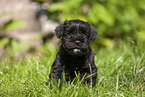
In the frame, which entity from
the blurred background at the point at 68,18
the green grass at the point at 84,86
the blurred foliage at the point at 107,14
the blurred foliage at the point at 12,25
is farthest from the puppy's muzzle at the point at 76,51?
the blurred foliage at the point at 12,25

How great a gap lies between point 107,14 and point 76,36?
357cm

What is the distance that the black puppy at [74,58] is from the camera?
10.5 feet

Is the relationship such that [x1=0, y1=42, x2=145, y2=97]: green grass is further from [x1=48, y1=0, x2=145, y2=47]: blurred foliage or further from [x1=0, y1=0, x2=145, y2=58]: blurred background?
[x1=48, y1=0, x2=145, y2=47]: blurred foliage

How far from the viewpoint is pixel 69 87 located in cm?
299

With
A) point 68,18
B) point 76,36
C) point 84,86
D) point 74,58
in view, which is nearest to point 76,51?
point 76,36

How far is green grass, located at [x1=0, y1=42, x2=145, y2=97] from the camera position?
118 inches

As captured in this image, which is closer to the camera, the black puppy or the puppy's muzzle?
the puppy's muzzle

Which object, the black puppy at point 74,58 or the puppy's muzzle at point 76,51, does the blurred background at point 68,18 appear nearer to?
the black puppy at point 74,58

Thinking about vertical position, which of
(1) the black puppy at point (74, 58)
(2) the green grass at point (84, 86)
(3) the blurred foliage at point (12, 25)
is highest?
(3) the blurred foliage at point (12, 25)

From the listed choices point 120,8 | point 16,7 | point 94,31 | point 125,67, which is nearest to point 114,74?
point 125,67

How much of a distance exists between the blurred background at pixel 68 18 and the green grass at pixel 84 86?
2.75 feet

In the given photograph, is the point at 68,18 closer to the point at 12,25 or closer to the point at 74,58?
the point at 12,25

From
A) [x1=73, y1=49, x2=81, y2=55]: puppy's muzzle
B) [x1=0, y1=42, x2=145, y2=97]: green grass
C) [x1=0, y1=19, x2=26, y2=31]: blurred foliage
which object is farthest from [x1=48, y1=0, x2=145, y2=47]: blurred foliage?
[x1=73, y1=49, x2=81, y2=55]: puppy's muzzle

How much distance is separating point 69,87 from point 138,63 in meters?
1.63
